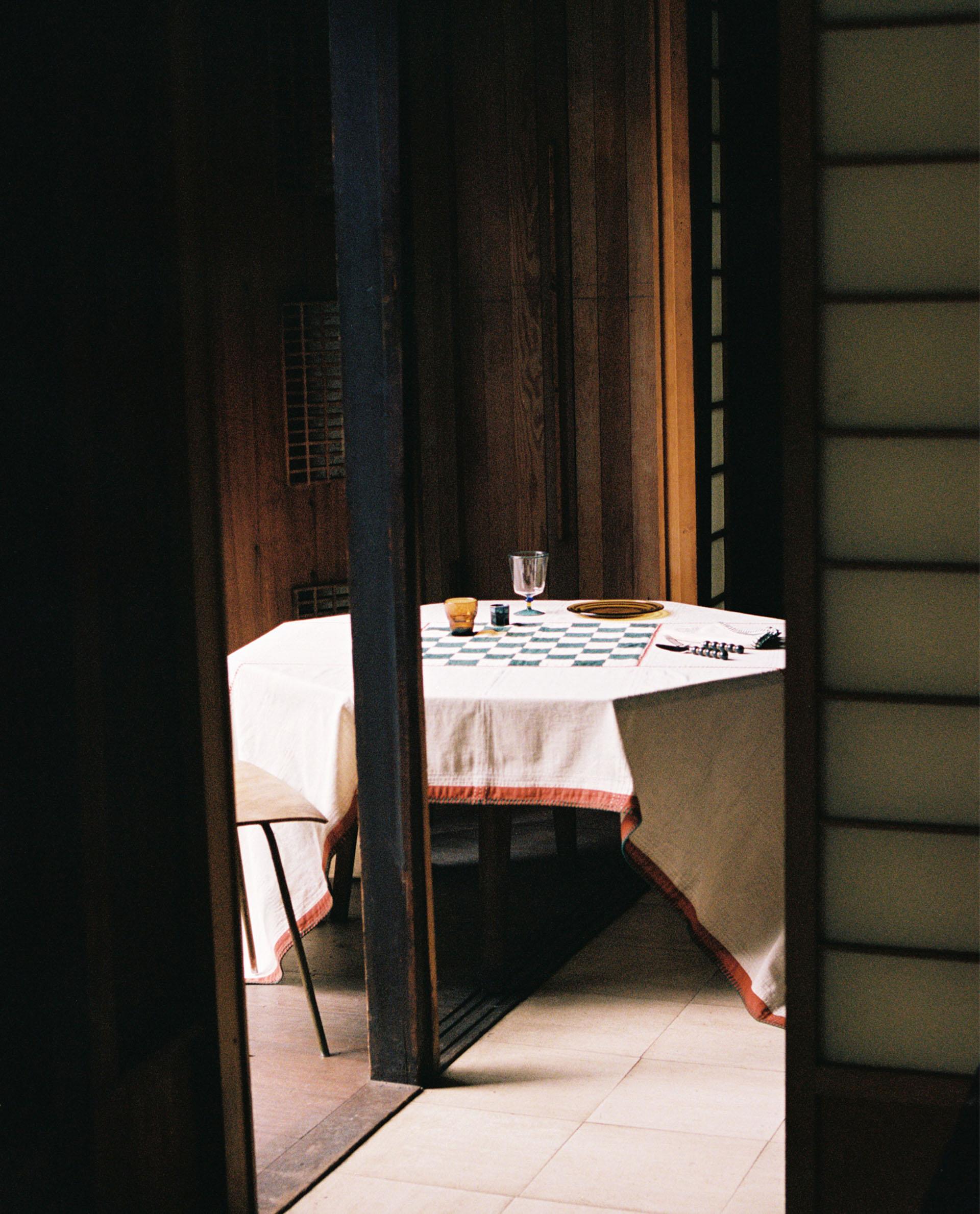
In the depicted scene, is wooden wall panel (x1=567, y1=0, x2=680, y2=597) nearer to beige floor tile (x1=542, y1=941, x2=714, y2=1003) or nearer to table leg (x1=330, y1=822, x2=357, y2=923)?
table leg (x1=330, y1=822, x2=357, y2=923)

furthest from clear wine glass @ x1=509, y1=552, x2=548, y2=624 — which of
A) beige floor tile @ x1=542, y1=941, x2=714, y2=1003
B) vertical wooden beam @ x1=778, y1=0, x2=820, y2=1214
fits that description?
vertical wooden beam @ x1=778, y1=0, x2=820, y2=1214

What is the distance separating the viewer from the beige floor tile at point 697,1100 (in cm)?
285

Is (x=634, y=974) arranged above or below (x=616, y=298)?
below

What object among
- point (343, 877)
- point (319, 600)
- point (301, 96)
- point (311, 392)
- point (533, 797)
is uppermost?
point (301, 96)

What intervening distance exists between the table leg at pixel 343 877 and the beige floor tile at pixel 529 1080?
0.76 metres

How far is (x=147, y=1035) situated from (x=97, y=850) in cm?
35

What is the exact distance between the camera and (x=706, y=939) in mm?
3346

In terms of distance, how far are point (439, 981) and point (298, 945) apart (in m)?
0.53

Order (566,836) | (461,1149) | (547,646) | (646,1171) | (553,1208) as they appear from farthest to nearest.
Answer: (566,836) < (547,646) < (461,1149) < (646,1171) < (553,1208)

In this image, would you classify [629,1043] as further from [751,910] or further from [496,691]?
[496,691]

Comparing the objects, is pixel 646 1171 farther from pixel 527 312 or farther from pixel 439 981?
pixel 527 312

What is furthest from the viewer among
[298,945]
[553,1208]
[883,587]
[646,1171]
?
[298,945]

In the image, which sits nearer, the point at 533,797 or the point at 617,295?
the point at 533,797

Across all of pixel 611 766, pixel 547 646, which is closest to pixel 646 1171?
pixel 611 766
